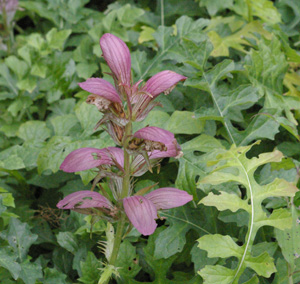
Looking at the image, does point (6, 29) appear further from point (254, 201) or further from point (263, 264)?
point (263, 264)

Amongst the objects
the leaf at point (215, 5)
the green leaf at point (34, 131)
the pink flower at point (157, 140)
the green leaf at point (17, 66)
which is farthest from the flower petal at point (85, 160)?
the leaf at point (215, 5)

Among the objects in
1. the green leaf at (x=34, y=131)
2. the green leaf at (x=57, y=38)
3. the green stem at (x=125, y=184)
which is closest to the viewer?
the green stem at (x=125, y=184)

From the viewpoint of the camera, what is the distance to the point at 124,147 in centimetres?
110

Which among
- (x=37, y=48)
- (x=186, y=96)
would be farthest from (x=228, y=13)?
(x=37, y=48)

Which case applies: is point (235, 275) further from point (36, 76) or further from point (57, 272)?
point (36, 76)

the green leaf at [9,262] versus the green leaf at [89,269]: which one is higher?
the green leaf at [9,262]

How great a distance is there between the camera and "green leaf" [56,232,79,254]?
5.09 ft

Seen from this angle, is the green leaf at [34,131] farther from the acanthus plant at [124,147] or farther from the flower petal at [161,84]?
the flower petal at [161,84]

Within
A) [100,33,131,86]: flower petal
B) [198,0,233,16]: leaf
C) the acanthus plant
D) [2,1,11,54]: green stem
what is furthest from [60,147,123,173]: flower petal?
[2,1,11,54]: green stem

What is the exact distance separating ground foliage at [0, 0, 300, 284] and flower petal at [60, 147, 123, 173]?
0.20 m

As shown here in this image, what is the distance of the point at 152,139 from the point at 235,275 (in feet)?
1.73

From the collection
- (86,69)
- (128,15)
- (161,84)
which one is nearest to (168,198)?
(161,84)

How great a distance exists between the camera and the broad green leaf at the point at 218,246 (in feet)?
4.01

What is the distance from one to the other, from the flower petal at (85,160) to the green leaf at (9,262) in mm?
436
